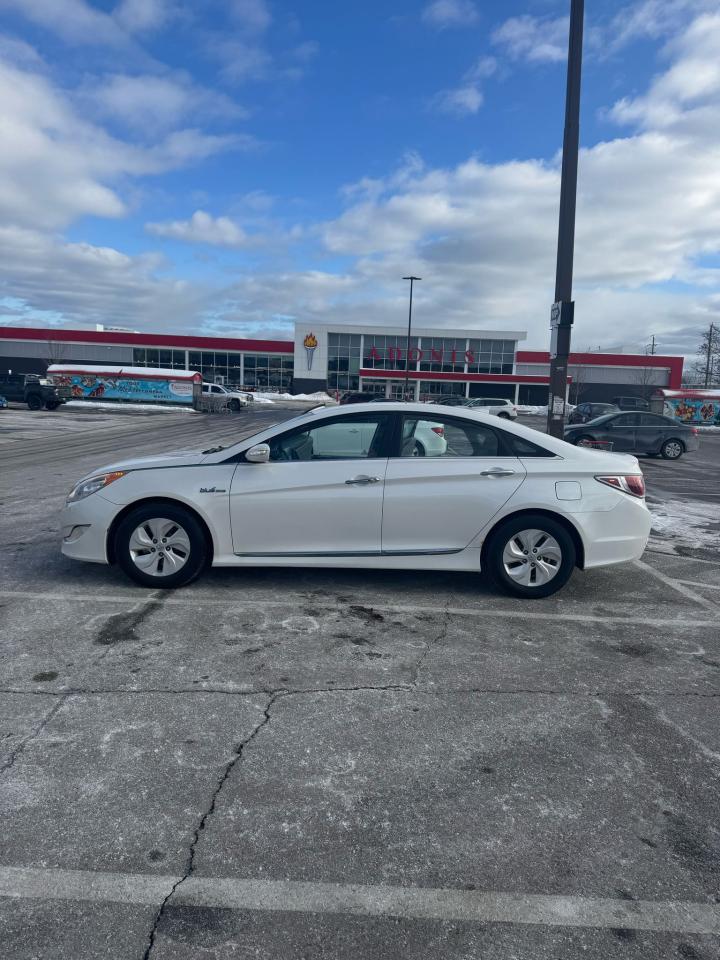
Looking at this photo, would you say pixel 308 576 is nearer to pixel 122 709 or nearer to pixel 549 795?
pixel 122 709

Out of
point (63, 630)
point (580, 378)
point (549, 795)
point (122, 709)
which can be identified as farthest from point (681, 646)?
point (580, 378)

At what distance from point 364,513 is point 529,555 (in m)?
1.38

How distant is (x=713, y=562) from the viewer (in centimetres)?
703

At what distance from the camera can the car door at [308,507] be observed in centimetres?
537

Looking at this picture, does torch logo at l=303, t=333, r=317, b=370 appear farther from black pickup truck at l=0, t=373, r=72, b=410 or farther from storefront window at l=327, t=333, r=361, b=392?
black pickup truck at l=0, t=373, r=72, b=410

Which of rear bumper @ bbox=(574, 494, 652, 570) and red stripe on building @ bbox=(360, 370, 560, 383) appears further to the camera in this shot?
red stripe on building @ bbox=(360, 370, 560, 383)

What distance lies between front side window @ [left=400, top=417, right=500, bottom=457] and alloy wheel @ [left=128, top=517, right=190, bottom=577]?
1.93 meters

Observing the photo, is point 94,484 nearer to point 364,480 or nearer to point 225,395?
point 364,480

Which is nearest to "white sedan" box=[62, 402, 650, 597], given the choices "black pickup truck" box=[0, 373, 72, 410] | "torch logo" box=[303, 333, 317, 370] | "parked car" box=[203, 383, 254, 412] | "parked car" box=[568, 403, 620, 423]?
"parked car" box=[568, 403, 620, 423]

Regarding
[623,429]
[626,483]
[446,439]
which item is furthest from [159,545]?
[623,429]

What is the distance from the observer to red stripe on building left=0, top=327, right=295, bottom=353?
72188 mm

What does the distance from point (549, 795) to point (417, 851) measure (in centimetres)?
70

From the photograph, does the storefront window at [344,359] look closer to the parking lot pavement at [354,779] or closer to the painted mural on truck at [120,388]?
the painted mural on truck at [120,388]

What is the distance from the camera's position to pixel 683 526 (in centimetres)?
889
